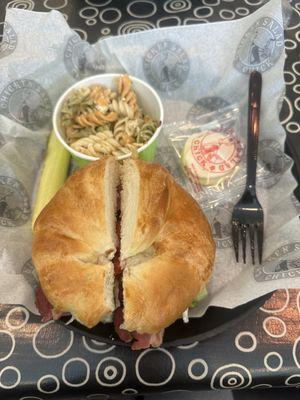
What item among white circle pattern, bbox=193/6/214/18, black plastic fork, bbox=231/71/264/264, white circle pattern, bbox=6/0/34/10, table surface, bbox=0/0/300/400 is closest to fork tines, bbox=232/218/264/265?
black plastic fork, bbox=231/71/264/264

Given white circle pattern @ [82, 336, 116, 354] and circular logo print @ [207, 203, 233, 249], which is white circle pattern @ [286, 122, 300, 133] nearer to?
circular logo print @ [207, 203, 233, 249]

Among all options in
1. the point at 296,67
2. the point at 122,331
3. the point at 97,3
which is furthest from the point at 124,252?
the point at 97,3

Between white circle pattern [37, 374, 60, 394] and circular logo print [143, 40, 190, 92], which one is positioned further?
circular logo print [143, 40, 190, 92]

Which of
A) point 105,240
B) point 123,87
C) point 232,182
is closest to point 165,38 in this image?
point 123,87

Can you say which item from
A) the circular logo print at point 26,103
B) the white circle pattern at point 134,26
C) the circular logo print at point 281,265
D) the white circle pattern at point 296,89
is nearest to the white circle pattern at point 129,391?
the circular logo print at point 281,265

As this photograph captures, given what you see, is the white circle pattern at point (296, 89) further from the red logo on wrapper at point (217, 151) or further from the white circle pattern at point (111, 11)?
the white circle pattern at point (111, 11)
